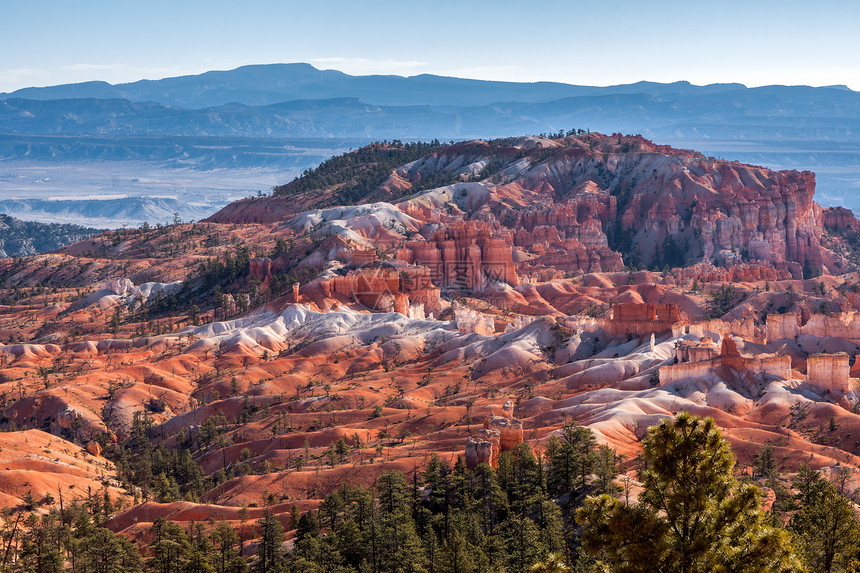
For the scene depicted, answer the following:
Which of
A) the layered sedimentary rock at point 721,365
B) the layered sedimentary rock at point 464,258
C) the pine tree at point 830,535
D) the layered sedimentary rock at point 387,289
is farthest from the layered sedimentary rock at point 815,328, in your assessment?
the pine tree at point 830,535

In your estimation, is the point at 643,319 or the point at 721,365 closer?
the point at 721,365

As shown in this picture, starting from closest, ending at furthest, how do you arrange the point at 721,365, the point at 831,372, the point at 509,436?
the point at 509,436
the point at 831,372
the point at 721,365

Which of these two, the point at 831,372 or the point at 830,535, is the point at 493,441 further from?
the point at 831,372

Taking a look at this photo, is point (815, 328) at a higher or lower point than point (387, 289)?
higher

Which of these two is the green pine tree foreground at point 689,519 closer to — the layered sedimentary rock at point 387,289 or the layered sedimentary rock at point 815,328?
the layered sedimentary rock at point 815,328

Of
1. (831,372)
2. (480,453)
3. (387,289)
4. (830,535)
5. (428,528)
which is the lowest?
(387,289)

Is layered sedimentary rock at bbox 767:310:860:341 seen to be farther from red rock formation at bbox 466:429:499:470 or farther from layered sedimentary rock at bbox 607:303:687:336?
red rock formation at bbox 466:429:499:470

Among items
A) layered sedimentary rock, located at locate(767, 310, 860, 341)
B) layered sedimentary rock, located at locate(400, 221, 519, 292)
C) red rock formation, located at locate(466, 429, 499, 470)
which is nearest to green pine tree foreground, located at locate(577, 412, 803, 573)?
red rock formation, located at locate(466, 429, 499, 470)

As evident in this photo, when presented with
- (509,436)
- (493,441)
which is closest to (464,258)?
(509,436)

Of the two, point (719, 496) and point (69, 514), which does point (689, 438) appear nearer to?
point (719, 496)

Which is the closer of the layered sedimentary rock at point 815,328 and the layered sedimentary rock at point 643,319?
the layered sedimentary rock at point 643,319

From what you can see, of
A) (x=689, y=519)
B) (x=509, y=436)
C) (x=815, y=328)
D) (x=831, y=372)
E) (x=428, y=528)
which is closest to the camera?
(x=689, y=519)

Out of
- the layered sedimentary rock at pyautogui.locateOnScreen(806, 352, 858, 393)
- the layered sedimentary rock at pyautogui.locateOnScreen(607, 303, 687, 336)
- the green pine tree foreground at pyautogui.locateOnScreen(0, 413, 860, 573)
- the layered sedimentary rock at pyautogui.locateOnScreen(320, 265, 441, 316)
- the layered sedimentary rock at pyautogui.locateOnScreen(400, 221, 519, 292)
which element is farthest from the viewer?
the layered sedimentary rock at pyautogui.locateOnScreen(400, 221, 519, 292)

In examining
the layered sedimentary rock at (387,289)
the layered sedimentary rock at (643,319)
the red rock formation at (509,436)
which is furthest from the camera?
the layered sedimentary rock at (387,289)
